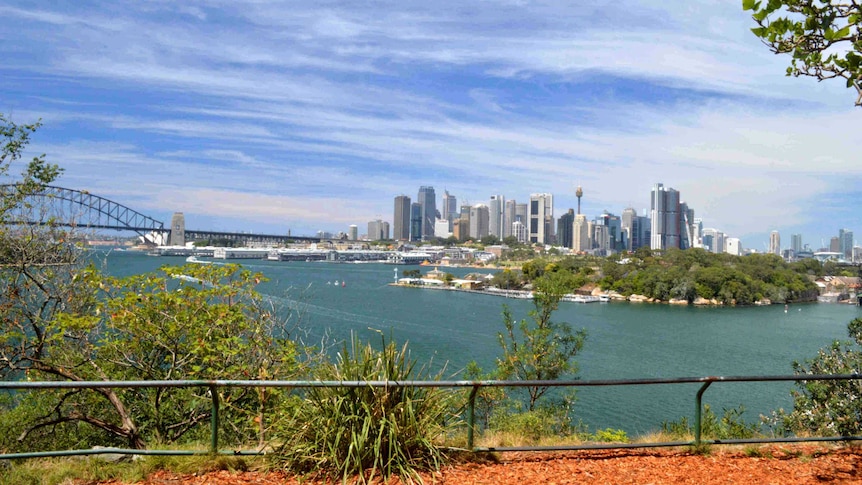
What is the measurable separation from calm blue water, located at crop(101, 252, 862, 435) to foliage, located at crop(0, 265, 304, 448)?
261cm

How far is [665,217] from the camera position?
17838 centimetres

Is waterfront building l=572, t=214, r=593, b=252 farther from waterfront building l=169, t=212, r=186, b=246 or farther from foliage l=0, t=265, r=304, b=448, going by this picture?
foliage l=0, t=265, r=304, b=448

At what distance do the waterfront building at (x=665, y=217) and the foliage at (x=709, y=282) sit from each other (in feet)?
337

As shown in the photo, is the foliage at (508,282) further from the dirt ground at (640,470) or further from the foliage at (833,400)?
the dirt ground at (640,470)

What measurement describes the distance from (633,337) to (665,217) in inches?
6051

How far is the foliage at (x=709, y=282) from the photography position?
61.5 m

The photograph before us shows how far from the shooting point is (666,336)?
120 feet

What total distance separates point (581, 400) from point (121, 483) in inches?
675

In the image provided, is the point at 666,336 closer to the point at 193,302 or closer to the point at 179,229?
the point at 193,302

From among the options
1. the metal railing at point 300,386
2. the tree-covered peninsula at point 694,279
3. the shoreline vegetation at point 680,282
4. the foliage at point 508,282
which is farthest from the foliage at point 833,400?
the foliage at point 508,282

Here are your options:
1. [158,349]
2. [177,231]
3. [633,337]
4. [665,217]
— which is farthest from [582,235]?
[158,349]

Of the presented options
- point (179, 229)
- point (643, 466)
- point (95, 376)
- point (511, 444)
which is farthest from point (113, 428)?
point (179, 229)

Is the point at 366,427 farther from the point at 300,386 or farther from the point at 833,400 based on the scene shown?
the point at 833,400

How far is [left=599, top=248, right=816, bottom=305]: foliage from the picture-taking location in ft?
202
